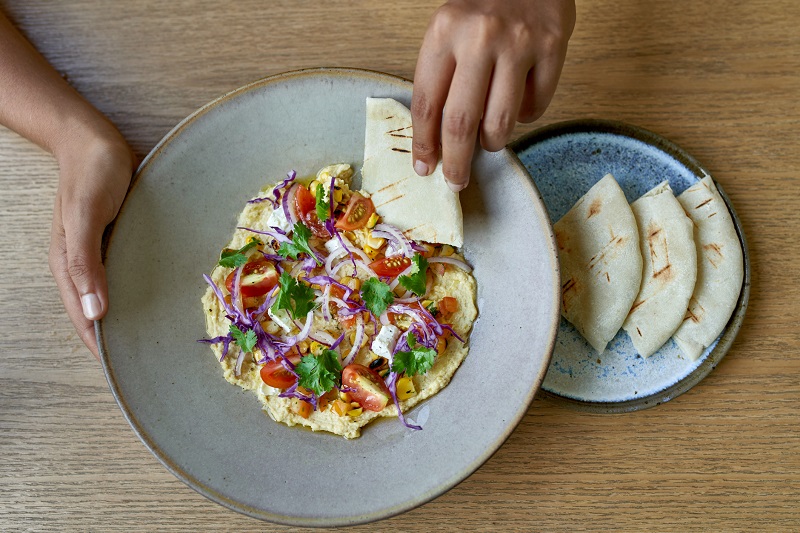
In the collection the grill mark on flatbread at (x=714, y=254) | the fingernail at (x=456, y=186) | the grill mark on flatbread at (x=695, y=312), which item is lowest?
the grill mark on flatbread at (x=695, y=312)

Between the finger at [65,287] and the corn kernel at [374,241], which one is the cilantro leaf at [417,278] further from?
the finger at [65,287]

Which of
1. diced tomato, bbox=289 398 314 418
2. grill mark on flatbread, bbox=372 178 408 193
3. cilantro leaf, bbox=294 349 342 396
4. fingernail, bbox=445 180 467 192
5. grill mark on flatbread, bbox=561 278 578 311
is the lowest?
diced tomato, bbox=289 398 314 418

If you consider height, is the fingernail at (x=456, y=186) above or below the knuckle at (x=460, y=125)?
below

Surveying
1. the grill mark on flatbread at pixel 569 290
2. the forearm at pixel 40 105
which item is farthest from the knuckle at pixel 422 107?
the forearm at pixel 40 105

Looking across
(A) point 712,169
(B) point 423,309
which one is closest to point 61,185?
(B) point 423,309

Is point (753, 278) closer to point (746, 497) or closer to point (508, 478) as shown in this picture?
point (746, 497)

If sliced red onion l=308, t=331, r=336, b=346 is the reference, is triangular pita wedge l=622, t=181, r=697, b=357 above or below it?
above

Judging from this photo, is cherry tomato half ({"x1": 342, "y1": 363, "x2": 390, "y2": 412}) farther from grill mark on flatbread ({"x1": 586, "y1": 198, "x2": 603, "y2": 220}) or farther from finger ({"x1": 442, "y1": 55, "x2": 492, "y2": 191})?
grill mark on flatbread ({"x1": 586, "y1": 198, "x2": 603, "y2": 220})

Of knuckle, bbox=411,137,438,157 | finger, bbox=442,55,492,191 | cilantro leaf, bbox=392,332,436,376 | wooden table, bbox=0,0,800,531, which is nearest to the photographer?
finger, bbox=442,55,492,191

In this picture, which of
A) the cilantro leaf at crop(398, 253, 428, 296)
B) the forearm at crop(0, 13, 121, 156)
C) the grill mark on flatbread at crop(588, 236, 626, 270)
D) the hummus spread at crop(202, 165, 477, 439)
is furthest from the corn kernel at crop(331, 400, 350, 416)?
the forearm at crop(0, 13, 121, 156)
